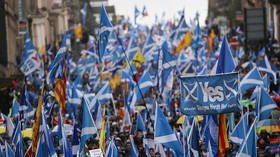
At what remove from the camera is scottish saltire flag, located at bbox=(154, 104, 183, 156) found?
667 inches

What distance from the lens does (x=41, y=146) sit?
16.7m

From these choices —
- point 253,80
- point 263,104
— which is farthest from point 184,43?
point 263,104

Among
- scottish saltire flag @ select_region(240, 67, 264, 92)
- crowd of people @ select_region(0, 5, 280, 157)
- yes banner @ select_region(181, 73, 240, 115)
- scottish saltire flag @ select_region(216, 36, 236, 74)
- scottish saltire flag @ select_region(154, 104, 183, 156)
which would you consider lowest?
crowd of people @ select_region(0, 5, 280, 157)

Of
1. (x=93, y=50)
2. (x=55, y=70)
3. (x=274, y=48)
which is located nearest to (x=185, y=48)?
(x=93, y=50)

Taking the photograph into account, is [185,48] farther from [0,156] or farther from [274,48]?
[0,156]

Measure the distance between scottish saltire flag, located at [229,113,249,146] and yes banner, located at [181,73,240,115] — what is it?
0.74 metres

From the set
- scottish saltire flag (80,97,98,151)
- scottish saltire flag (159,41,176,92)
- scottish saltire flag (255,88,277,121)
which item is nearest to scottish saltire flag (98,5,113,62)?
scottish saltire flag (255,88,277,121)

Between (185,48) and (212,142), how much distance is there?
25849 mm

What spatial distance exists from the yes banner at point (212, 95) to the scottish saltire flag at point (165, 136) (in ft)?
2.38

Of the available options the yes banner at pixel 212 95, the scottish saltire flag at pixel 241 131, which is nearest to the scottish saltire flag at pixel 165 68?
the scottish saltire flag at pixel 241 131

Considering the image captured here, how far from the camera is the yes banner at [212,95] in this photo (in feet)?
53.2

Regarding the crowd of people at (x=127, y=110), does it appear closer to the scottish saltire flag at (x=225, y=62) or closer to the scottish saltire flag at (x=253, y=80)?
the scottish saltire flag at (x=253, y=80)

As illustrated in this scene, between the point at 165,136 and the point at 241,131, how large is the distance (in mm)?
1382

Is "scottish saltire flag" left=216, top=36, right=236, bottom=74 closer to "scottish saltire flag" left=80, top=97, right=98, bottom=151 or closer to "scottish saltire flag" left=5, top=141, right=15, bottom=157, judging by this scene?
"scottish saltire flag" left=80, top=97, right=98, bottom=151
